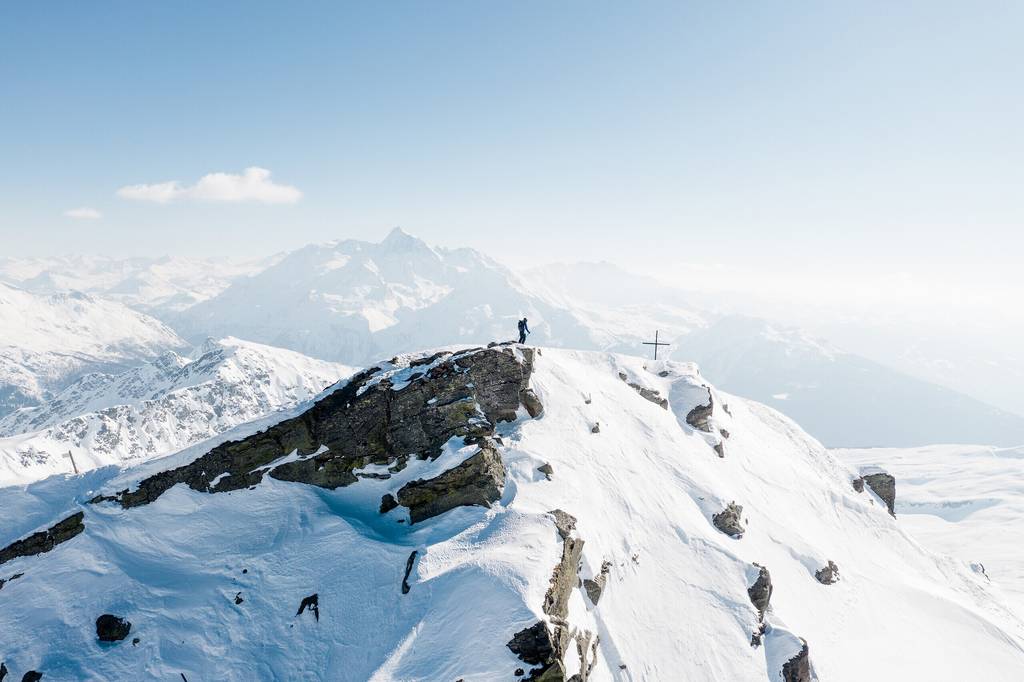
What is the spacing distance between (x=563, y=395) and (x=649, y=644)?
1762 centimetres

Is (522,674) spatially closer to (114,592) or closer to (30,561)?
(114,592)

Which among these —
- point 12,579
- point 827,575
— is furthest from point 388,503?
point 827,575

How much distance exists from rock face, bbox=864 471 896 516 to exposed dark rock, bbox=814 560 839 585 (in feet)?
94.8

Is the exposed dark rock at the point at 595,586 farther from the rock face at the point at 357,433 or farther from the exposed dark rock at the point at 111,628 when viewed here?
the exposed dark rock at the point at 111,628

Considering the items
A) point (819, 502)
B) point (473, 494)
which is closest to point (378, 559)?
point (473, 494)

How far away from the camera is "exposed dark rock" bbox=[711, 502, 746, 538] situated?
3388 cm

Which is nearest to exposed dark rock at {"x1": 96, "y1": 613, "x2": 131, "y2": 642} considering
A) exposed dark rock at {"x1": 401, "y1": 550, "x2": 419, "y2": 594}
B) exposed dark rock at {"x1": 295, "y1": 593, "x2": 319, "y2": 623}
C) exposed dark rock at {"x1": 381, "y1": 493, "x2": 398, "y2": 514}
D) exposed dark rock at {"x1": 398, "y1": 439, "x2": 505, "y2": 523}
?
exposed dark rock at {"x1": 295, "y1": 593, "x2": 319, "y2": 623}

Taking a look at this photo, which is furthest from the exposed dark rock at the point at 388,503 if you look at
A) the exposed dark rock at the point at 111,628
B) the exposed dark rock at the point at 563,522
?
the exposed dark rock at the point at 111,628

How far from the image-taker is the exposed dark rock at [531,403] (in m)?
34.4

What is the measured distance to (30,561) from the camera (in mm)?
24250

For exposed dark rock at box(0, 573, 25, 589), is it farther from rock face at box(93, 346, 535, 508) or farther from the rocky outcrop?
the rocky outcrop

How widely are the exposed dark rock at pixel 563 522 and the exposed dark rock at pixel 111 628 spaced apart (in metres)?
19.9

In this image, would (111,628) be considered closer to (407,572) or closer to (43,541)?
(43,541)

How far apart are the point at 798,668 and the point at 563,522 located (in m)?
15.7
